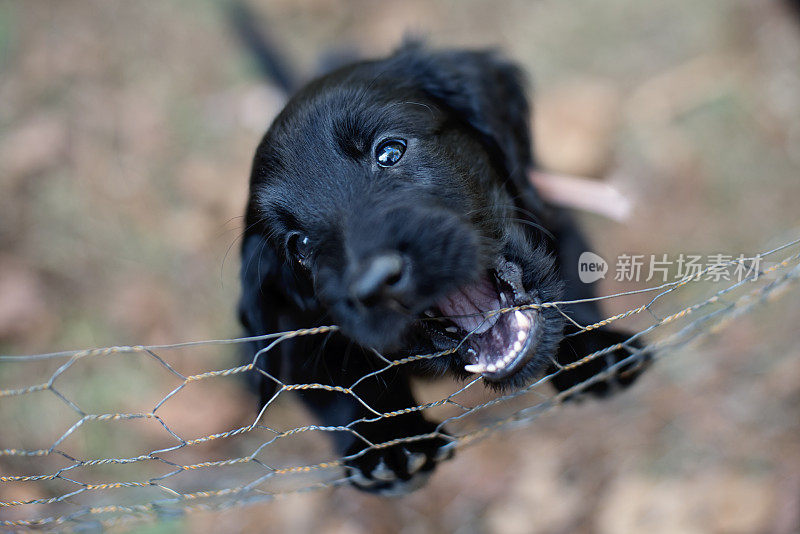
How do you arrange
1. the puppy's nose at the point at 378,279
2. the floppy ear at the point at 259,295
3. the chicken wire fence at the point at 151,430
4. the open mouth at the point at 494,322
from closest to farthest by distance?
the puppy's nose at the point at 378,279
the open mouth at the point at 494,322
the floppy ear at the point at 259,295
the chicken wire fence at the point at 151,430

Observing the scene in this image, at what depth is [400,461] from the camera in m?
1.47

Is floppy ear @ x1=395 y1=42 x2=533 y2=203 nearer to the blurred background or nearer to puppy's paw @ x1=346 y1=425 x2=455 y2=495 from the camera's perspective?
the blurred background

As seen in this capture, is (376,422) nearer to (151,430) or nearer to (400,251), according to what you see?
(400,251)

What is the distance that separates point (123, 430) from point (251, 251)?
1.18 meters

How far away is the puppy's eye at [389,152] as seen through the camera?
57.0 inches

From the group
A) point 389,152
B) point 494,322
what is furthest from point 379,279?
point 389,152

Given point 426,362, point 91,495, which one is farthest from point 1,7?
point 426,362

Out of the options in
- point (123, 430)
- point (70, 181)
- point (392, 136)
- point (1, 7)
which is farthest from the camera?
point (1, 7)

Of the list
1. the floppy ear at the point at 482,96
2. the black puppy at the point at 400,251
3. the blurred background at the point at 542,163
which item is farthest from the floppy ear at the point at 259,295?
the floppy ear at the point at 482,96

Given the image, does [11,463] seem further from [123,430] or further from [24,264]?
[24,264]

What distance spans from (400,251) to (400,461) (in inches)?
21.2

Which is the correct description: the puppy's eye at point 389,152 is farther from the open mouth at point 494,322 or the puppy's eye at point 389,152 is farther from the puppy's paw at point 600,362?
the puppy's paw at point 600,362

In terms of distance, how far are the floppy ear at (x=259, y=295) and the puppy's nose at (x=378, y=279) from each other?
0.52m

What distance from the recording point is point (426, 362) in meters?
1.37
